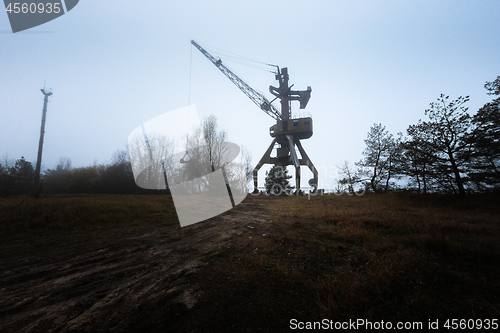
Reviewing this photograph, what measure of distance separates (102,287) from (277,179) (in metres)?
28.2

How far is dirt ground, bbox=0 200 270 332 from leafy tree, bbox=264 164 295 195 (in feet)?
82.0

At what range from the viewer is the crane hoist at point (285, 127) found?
76.8 ft

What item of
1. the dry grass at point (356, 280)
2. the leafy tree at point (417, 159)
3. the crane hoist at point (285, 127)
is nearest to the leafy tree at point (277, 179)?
the crane hoist at point (285, 127)

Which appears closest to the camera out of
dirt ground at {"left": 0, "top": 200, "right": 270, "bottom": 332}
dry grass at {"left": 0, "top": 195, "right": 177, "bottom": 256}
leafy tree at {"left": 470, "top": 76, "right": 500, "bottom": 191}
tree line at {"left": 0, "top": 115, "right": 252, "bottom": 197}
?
dirt ground at {"left": 0, "top": 200, "right": 270, "bottom": 332}

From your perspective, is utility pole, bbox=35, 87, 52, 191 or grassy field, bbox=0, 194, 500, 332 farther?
utility pole, bbox=35, 87, 52, 191

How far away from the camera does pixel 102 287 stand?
8.85 ft

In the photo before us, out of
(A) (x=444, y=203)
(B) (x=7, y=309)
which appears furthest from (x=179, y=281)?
(A) (x=444, y=203)

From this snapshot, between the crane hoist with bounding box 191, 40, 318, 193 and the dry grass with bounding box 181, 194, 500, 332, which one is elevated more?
the crane hoist with bounding box 191, 40, 318, 193

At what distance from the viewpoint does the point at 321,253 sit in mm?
3900

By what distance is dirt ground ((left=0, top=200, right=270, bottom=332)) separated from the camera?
198 cm

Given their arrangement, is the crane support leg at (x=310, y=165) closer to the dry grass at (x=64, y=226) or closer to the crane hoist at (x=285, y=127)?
the crane hoist at (x=285, y=127)

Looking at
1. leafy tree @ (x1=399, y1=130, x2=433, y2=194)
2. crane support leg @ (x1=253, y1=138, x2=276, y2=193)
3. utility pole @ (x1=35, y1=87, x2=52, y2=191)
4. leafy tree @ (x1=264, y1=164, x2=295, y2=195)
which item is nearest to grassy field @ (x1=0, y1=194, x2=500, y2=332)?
leafy tree @ (x1=399, y1=130, x2=433, y2=194)

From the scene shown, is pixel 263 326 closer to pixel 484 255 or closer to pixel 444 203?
pixel 484 255

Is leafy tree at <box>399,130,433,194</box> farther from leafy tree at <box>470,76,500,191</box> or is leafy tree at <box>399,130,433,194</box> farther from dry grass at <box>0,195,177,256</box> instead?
dry grass at <box>0,195,177,256</box>
